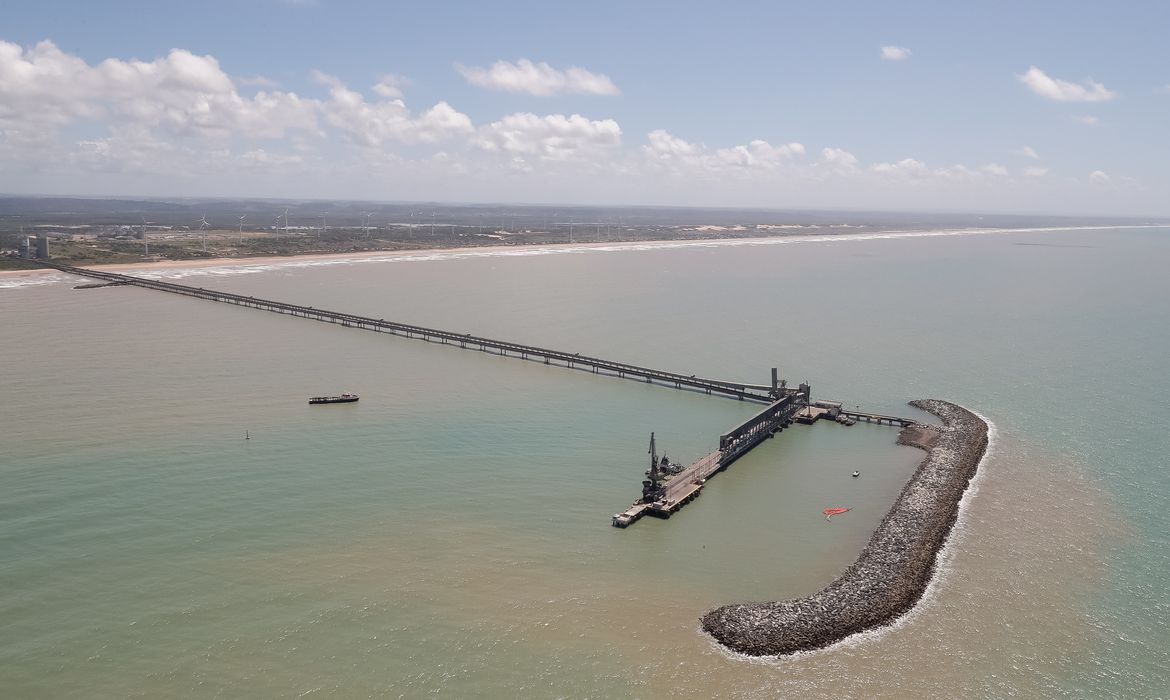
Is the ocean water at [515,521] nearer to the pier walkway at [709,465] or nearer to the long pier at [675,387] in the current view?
the pier walkway at [709,465]

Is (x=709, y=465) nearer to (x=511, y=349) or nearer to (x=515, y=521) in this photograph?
(x=515, y=521)

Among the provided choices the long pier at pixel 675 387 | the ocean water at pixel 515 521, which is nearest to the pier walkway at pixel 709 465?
the long pier at pixel 675 387

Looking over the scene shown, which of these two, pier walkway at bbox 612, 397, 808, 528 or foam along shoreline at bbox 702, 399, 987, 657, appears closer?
foam along shoreline at bbox 702, 399, 987, 657

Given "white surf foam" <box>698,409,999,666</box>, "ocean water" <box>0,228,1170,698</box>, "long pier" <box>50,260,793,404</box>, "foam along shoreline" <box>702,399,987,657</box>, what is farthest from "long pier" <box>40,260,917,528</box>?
"white surf foam" <box>698,409,999,666</box>

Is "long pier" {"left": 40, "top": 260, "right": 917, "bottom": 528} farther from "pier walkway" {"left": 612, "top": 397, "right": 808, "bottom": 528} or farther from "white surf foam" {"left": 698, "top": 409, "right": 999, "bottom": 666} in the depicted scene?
"white surf foam" {"left": 698, "top": 409, "right": 999, "bottom": 666}

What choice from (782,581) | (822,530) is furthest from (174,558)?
(822,530)
